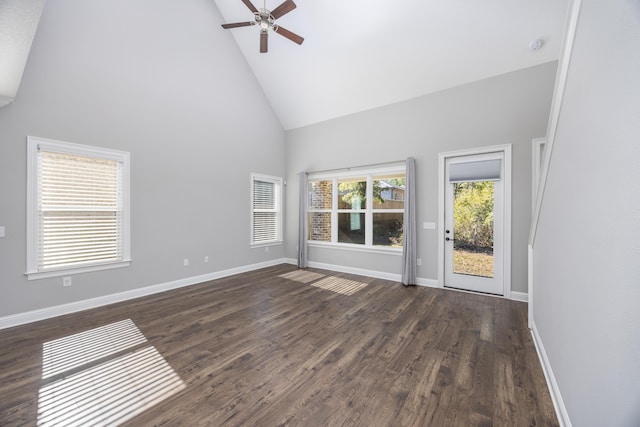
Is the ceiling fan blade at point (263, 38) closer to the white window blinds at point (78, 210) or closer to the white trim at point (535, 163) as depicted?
the white window blinds at point (78, 210)

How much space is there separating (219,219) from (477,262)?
4689 mm

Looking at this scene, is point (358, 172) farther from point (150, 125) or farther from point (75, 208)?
point (75, 208)

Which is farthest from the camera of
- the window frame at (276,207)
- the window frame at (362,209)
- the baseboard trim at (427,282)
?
the window frame at (276,207)

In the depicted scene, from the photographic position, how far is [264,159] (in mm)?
5887

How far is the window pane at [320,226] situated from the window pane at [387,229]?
1.16 m

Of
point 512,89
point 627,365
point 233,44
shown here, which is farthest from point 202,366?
point 233,44

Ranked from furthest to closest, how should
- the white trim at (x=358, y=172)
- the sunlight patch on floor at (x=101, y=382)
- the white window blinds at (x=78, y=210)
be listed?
the white trim at (x=358, y=172)
the white window blinds at (x=78, y=210)
the sunlight patch on floor at (x=101, y=382)

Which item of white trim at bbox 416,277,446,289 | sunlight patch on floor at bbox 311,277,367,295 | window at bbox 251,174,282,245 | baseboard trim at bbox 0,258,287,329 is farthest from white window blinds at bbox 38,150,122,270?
white trim at bbox 416,277,446,289

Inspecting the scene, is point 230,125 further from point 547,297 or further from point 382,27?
point 547,297

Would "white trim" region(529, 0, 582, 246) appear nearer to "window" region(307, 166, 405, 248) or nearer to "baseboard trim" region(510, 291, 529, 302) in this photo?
"baseboard trim" region(510, 291, 529, 302)

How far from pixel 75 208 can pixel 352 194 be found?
4530 millimetres

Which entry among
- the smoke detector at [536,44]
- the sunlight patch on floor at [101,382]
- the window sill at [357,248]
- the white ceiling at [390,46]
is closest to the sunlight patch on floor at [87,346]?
the sunlight patch on floor at [101,382]

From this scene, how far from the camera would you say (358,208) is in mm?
5445

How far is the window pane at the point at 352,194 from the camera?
17.6ft
